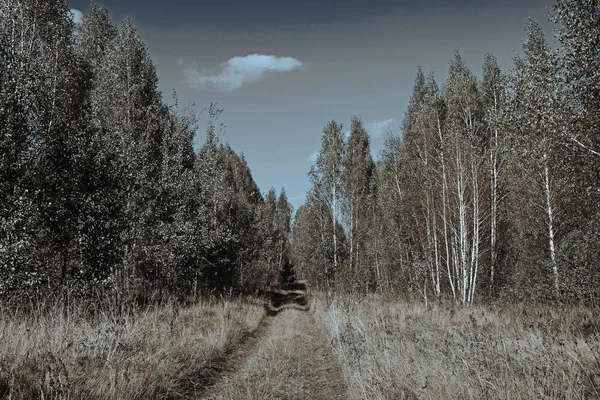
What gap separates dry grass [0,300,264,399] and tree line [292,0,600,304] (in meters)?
9.73

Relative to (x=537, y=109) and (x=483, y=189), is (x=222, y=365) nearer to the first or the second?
(x=537, y=109)

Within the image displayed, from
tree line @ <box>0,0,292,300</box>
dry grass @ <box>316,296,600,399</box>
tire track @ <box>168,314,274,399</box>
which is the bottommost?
tire track @ <box>168,314,274,399</box>

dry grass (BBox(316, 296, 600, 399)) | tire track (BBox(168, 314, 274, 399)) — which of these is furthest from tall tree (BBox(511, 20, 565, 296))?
tire track (BBox(168, 314, 274, 399))

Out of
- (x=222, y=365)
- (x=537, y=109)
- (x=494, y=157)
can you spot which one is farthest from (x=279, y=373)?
(x=494, y=157)

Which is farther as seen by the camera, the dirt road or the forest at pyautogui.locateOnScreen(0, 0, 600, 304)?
the forest at pyautogui.locateOnScreen(0, 0, 600, 304)

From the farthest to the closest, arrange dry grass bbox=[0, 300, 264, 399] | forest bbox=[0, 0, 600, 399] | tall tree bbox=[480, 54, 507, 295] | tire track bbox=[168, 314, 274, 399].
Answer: tall tree bbox=[480, 54, 507, 295]
tire track bbox=[168, 314, 274, 399]
forest bbox=[0, 0, 600, 399]
dry grass bbox=[0, 300, 264, 399]

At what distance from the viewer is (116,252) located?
480 inches

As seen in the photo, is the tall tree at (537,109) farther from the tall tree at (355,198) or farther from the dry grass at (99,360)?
the tall tree at (355,198)

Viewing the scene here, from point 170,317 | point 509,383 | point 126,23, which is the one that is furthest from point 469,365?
point 126,23

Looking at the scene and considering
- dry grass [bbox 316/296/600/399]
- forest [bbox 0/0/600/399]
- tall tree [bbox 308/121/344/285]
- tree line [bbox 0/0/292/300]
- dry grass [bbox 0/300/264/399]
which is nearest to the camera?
dry grass [bbox 316/296/600/399]

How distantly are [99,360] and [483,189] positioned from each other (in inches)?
803

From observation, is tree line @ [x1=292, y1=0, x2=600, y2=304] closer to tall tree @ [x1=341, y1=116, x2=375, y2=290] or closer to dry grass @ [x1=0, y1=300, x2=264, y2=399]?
tall tree @ [x1=341, y1=116, x2=375, y2=290]

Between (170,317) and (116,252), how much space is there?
3543 millimetres

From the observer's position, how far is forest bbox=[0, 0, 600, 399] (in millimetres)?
5582
